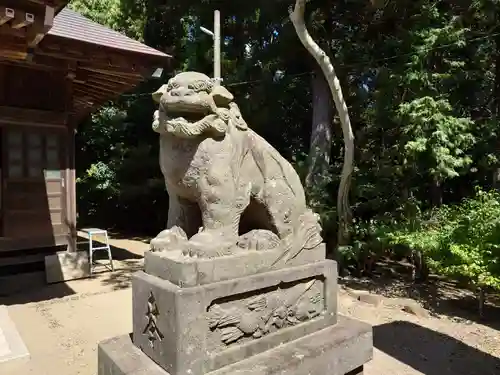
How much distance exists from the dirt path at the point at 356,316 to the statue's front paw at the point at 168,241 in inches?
68.6

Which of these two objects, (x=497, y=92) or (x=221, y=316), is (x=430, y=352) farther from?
(x=497, y=92)

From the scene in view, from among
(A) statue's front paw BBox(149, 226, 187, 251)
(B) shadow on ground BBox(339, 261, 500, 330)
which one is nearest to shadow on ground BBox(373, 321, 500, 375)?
(B) shadow on ground BBox(339, 261, 500, 330)

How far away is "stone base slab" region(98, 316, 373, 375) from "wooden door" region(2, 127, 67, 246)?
169 inches

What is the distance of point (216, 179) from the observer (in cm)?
215

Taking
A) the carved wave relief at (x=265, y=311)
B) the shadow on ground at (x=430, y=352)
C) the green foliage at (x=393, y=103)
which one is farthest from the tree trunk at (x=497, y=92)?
the carved wave relief at (x=265, y=311)

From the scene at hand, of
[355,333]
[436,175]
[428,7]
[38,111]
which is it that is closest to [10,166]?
[38,111]

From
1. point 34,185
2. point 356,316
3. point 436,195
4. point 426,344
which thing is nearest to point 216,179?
point 426,344

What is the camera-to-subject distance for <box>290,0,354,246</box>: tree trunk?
5598mm

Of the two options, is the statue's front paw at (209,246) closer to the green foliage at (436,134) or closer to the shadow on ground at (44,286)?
the green foliage at (436,134)

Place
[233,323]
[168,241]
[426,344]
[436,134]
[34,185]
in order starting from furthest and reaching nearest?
1. [34,185]
2. [436,134]
3. [426,344]
4. [168,241]
5. [233,323]

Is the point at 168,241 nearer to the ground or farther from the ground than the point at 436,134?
nearer to the ground

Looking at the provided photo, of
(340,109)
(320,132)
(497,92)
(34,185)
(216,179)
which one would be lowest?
(34,185)

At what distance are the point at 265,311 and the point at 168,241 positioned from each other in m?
0.66

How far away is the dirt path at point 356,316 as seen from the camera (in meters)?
3.49
